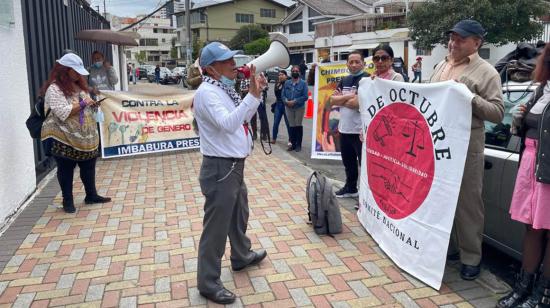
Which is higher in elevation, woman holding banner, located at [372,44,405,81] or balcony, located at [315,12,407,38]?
balcony, located at [315,12,407,38]

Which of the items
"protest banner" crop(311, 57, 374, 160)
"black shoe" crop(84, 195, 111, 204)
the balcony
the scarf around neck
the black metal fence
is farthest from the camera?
the balcony

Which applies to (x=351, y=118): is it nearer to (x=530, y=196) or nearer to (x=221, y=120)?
(x=530, y=196)

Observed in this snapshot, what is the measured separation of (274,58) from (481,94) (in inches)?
66.1

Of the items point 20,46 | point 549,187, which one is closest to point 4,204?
point 20,46

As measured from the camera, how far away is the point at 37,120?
5.13 meters

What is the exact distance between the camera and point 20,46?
6000mm

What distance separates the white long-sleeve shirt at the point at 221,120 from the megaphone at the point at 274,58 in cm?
73

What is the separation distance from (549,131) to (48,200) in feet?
17.8

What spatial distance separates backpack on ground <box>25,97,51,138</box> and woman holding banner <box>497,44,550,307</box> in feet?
14.9

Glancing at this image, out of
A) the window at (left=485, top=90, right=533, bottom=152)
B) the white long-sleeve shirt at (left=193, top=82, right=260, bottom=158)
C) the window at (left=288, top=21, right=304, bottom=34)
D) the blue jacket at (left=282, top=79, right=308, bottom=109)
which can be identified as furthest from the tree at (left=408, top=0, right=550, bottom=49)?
the window at (left=288, top=21, right=304, bottom=34)

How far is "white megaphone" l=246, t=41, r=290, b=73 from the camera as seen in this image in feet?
12.9

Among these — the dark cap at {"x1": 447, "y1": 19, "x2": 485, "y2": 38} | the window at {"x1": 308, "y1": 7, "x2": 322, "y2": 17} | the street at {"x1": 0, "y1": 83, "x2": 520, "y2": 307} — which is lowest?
the street at {"x1": 0, "y1": 83, "x2": 520, "y2": 307}

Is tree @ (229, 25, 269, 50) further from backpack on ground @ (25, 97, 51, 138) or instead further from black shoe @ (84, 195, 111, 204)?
backpack on ground @ (25, 97, 51, 138)

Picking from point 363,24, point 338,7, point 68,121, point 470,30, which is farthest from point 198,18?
point 470,30
